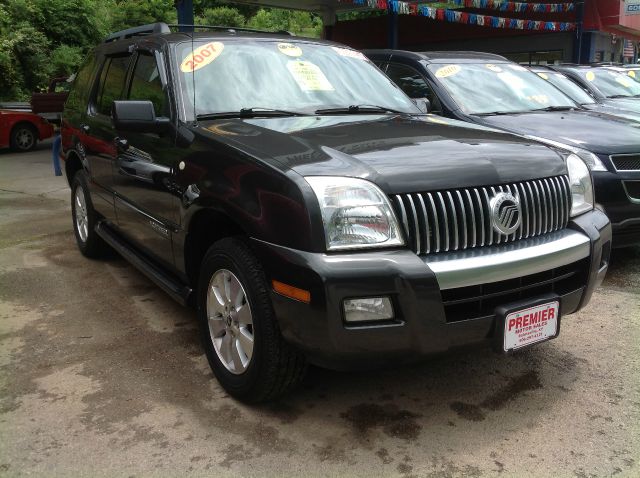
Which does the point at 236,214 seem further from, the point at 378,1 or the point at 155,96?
the point at 378,1

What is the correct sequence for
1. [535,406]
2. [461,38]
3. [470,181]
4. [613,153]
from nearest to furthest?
[470,181], [535,406], [613,153], [461,38]

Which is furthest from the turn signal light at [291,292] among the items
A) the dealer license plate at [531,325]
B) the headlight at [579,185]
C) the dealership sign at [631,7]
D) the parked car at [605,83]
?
the dealership sign at [631,7]

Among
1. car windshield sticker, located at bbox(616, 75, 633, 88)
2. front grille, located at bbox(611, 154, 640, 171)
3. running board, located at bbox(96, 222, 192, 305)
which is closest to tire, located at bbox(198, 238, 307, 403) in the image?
running board, located at bbox(96, 222, 192, 305)

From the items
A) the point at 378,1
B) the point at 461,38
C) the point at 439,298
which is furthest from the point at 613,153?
the point at 461,38

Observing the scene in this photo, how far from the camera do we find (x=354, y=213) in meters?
2.46

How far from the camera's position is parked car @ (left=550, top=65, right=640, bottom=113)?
901cm

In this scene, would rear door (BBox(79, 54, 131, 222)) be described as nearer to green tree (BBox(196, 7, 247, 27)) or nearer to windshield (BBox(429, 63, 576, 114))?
windshield (BBox(429, 63, 576, 114))

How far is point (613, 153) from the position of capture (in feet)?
16.1

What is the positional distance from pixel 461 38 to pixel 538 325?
1990 centimetres

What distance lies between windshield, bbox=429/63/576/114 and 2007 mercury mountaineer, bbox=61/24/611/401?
2.29 metres

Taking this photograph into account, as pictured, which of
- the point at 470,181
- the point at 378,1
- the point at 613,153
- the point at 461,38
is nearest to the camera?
the point at 470,181

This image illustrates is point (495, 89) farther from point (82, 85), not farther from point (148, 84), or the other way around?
point (82, 85)

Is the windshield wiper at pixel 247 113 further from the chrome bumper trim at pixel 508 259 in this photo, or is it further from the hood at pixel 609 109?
the hood at pixel 609 109

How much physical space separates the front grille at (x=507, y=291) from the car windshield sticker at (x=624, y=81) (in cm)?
802
